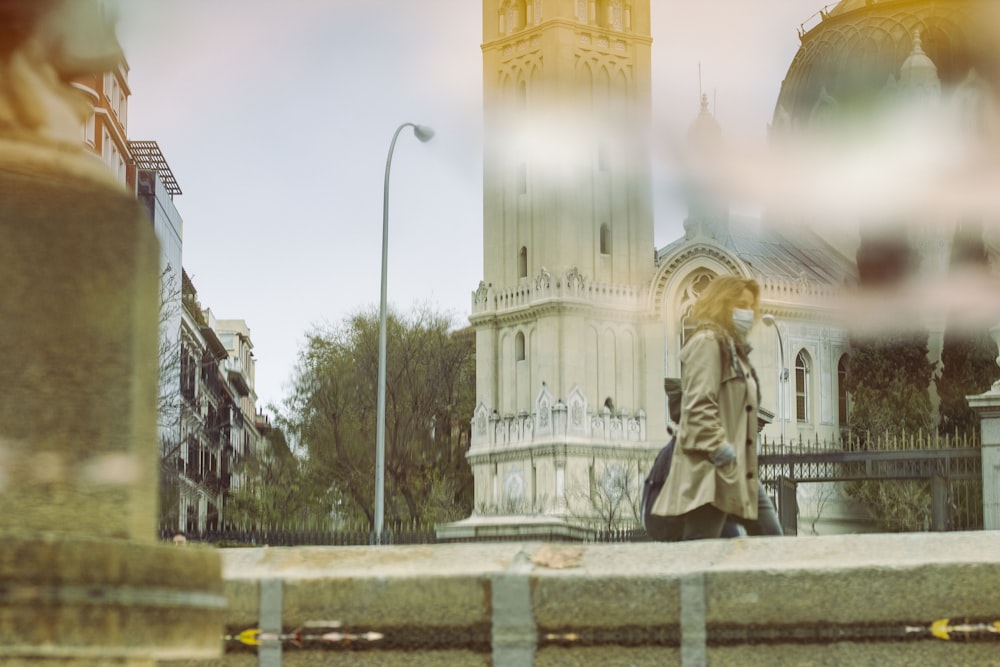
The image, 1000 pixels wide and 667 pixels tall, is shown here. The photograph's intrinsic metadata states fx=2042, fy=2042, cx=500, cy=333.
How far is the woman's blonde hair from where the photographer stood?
9.87 meters

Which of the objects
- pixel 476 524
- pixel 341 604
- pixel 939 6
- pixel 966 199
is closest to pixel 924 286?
pixel 966 199

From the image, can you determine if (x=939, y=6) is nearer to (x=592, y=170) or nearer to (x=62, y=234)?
(x=592, y=170)

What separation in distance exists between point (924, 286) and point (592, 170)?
16391mm

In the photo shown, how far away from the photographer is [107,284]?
16.0 feet

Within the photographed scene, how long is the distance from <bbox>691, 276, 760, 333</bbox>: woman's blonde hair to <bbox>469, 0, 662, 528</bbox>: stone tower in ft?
215

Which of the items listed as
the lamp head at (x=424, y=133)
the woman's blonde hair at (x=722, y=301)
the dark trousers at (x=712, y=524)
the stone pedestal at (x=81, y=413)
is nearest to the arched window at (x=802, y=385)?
the lamp head at (x=424, y=133)

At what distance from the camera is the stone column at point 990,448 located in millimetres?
25297

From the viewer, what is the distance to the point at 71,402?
15.7ft

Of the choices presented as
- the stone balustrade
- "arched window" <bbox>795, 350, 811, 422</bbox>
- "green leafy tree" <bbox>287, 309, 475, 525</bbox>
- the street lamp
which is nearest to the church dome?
"arched window" <bbox>795, 350, 811, 422</bbox>

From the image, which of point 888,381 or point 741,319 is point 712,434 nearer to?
point 741,319

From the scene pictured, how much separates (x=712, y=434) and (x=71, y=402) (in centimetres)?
500

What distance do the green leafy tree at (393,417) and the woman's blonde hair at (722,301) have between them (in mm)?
50725

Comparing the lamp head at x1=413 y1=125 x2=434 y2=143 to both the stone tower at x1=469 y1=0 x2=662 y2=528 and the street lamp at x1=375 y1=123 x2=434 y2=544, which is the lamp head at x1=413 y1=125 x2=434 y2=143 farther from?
the stone tower at x1=469 y1=0 x2=662 y2=528

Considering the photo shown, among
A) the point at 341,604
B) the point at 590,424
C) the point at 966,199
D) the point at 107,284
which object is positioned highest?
the point at 966,199
